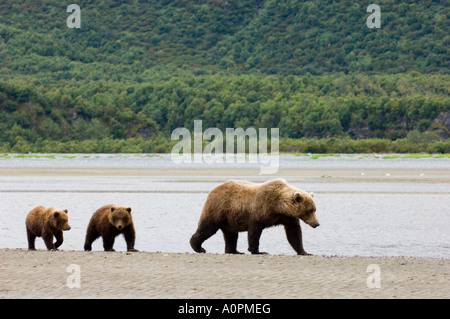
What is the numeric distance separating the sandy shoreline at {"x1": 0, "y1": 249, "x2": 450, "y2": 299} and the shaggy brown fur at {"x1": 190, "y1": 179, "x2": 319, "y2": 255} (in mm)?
498

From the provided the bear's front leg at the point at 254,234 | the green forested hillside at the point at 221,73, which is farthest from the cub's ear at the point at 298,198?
the green forested hillside at the point at 221,73

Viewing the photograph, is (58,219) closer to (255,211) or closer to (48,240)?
(48,240)

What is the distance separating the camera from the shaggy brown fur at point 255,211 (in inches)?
463

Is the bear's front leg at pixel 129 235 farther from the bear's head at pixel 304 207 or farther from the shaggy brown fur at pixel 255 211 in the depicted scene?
the bear's head at pixel 304 207

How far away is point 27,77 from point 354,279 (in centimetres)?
8723

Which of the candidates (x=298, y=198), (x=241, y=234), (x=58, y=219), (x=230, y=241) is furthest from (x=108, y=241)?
(x=241, y=234)

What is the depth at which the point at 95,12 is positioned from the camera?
124 m

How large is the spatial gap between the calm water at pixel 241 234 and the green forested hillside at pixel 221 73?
91.4ft

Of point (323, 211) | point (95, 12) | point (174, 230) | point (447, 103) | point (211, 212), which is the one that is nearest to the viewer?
point (211, 212)

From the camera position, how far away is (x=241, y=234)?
696 inches

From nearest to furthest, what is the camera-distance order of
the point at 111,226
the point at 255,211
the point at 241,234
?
the point at 255,211 < the point at 111,226 < the point at 241,234

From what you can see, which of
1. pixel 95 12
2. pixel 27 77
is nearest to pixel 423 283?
pixel 27 77

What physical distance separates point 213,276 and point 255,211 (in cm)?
212
